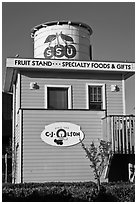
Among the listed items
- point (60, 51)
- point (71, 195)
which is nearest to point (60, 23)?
point (60, 51)

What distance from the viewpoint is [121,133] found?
49.0ft

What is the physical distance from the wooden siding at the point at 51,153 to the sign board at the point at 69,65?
1895 millimetres

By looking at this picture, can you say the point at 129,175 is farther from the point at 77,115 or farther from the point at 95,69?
the point at 95,69

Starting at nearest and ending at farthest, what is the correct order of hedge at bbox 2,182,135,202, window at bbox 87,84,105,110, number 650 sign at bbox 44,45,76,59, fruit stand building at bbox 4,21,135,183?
hedge at bbox 2,182,135,202, fruit stand building at bbox 4,21,135,183, window at bbox 87,84,105,110, number 650 sign at bbox 44,45,76,59

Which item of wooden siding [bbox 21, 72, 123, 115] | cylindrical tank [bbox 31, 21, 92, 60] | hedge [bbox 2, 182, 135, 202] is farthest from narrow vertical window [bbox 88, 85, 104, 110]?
hedge [bbox 2, 182, 135, 202]

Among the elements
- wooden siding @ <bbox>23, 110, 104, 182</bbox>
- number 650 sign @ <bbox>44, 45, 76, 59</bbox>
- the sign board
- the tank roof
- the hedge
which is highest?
the tank roof

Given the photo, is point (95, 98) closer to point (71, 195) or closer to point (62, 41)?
point (62, 41)

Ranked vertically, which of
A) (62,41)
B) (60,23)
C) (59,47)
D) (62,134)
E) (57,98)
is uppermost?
(60,23)

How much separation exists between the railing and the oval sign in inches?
51.9

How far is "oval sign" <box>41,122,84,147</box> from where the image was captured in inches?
614

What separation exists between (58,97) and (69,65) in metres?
1.43

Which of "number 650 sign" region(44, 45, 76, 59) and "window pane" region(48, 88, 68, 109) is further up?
"number 650 sign" region(44, 45, 76, 59)

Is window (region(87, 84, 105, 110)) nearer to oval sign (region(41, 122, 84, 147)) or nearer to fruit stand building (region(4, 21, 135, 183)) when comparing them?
fruit stand building (region(4, 21, 135, 183))

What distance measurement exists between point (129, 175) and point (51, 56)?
6273mm
